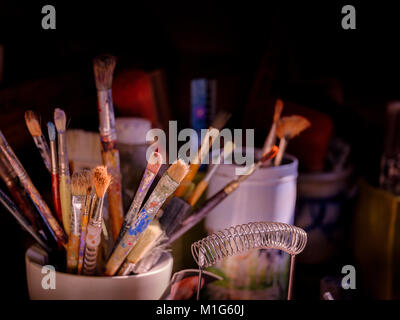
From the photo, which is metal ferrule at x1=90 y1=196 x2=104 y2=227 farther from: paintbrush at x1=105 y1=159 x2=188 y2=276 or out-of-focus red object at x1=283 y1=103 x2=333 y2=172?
out-of-focus red object at x1=283 y1=103 x2=333 y2=172

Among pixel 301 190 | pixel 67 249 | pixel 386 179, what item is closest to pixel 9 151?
pixel 67 249

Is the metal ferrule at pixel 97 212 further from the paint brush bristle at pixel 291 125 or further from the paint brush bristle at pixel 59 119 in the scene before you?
the paint brush bristle at pixel 291 125

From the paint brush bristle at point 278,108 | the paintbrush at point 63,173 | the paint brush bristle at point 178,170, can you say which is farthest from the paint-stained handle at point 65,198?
the paint brush bristle at point 278,108

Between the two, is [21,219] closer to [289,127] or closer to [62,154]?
[62,154]

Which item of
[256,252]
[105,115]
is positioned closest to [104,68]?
[105,115]

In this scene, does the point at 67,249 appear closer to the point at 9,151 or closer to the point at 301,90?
the point at 9,151

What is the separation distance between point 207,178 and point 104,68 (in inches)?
6.6

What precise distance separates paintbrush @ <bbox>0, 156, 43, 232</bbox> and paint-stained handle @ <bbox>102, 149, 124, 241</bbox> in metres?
0.07

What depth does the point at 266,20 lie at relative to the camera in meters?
0.72

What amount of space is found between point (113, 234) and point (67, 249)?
0.18ft

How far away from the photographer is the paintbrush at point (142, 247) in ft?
1.47

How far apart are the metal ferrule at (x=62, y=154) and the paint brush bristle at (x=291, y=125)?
24cm

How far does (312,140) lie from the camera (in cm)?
65

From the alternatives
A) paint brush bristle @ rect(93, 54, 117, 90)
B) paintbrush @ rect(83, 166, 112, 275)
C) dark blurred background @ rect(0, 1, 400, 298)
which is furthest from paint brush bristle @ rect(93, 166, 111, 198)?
dark blurred background @ rect(0, 1, 400, 298)
